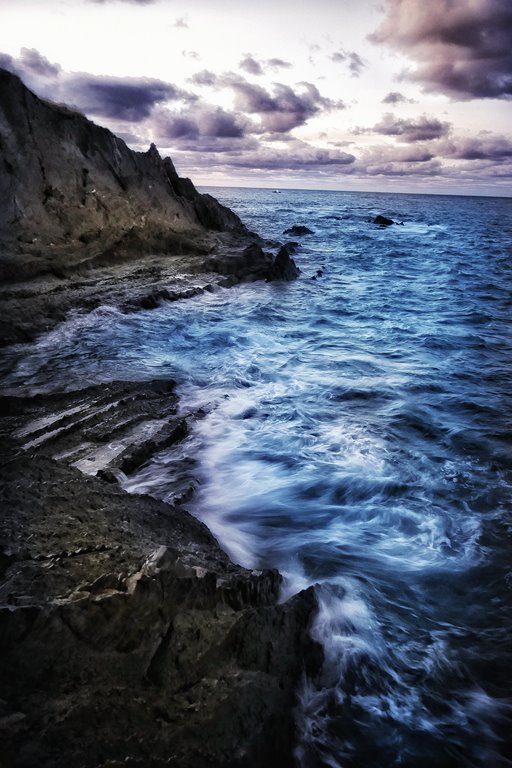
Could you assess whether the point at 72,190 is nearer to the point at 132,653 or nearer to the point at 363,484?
the point at 363,484

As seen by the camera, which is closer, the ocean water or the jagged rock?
the jagged rock

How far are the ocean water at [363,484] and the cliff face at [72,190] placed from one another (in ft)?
15.0

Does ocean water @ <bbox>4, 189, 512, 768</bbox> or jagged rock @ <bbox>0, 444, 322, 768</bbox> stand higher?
jagged rock @ <bbox>0, 444, 322, 768</bbox>

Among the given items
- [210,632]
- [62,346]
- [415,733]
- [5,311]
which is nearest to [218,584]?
[210,632]

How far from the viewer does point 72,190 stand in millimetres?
17203

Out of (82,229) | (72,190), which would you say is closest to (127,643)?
(82,229)

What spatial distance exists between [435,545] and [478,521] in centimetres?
67

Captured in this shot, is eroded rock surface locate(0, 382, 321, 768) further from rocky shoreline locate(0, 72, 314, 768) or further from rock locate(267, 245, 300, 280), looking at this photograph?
rock locate(267, 245, 300, 280)

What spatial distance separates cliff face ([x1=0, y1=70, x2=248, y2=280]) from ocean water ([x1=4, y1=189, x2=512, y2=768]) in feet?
15.0

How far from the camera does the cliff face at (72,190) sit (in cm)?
1507

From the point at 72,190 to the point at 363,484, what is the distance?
52.9 feet

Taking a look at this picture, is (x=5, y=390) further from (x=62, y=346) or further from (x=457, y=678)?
(x=457, y=678)

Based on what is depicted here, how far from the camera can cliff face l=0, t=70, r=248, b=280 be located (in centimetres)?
1507

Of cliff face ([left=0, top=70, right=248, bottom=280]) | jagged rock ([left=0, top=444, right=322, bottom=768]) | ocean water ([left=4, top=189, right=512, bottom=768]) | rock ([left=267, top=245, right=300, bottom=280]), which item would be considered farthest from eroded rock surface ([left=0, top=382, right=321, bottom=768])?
rock ([left=267, top=245, right=300, bottom=280])
